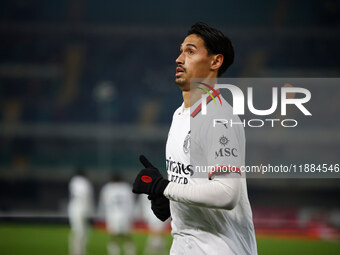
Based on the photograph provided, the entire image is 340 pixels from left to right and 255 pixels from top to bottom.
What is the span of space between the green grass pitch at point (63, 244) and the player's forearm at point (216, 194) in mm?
12742

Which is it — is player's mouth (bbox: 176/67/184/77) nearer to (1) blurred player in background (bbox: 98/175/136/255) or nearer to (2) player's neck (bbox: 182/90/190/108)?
(2) player's neck (bbox: 182/90/190/108)

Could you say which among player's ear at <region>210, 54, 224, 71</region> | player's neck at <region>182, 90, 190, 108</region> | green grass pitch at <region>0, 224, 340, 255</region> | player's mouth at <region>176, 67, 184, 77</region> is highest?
player's ear at <region>210, 54, 224, 71</region>

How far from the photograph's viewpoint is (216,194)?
9.90 feet

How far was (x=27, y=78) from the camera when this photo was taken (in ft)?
118

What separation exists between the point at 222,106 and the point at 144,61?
1304 inches

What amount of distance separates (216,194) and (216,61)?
84 cm

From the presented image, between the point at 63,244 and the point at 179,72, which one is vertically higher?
the point at 179,72

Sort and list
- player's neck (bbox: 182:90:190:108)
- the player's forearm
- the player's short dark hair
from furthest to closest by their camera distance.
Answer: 1. player's neck (bbox: 182:90:190:108)
2. the player's short dark hair
3. the player's forearm

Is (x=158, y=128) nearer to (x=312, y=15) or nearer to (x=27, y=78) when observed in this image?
(x=27, y=78)

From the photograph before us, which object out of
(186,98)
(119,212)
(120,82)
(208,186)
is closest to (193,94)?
(186,98)

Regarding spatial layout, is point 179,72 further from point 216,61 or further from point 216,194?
point 216,194

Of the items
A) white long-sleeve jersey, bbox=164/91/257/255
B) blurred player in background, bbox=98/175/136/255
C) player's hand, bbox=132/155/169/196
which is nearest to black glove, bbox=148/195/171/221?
white long-sleeve jersey, bbox=164/91/257/255

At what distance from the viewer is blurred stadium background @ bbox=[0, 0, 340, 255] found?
3309 centimetres

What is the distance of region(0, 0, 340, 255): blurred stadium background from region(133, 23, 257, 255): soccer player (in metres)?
28.1
